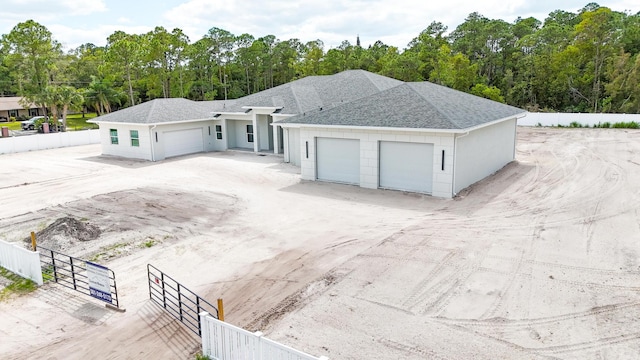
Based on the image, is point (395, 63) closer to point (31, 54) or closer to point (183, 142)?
point (183, 142)

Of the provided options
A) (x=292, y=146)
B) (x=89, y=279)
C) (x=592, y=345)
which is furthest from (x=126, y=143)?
(x=592, y=345)

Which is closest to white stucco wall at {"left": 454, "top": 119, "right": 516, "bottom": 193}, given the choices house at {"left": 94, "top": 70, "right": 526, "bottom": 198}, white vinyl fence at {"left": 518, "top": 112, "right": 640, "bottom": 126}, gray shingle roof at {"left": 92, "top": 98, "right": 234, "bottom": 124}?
house at {"left": 94, "top": 70, "right": 526, "bottom": 198}

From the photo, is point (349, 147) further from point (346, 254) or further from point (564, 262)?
point (564, 262)

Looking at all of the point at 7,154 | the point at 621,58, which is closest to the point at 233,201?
the point at 7,154

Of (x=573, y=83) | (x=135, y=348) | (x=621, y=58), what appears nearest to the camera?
(x=135, y=348)

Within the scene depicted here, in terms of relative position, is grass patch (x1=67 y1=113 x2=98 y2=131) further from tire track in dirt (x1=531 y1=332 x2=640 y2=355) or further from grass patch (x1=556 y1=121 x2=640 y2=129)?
tire track in dirt (x1=531 y1=332 x2=640 y2=355)

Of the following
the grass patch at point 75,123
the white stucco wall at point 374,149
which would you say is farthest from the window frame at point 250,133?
the grass patch at point 75,123

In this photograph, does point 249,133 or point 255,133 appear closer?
point 255,133
